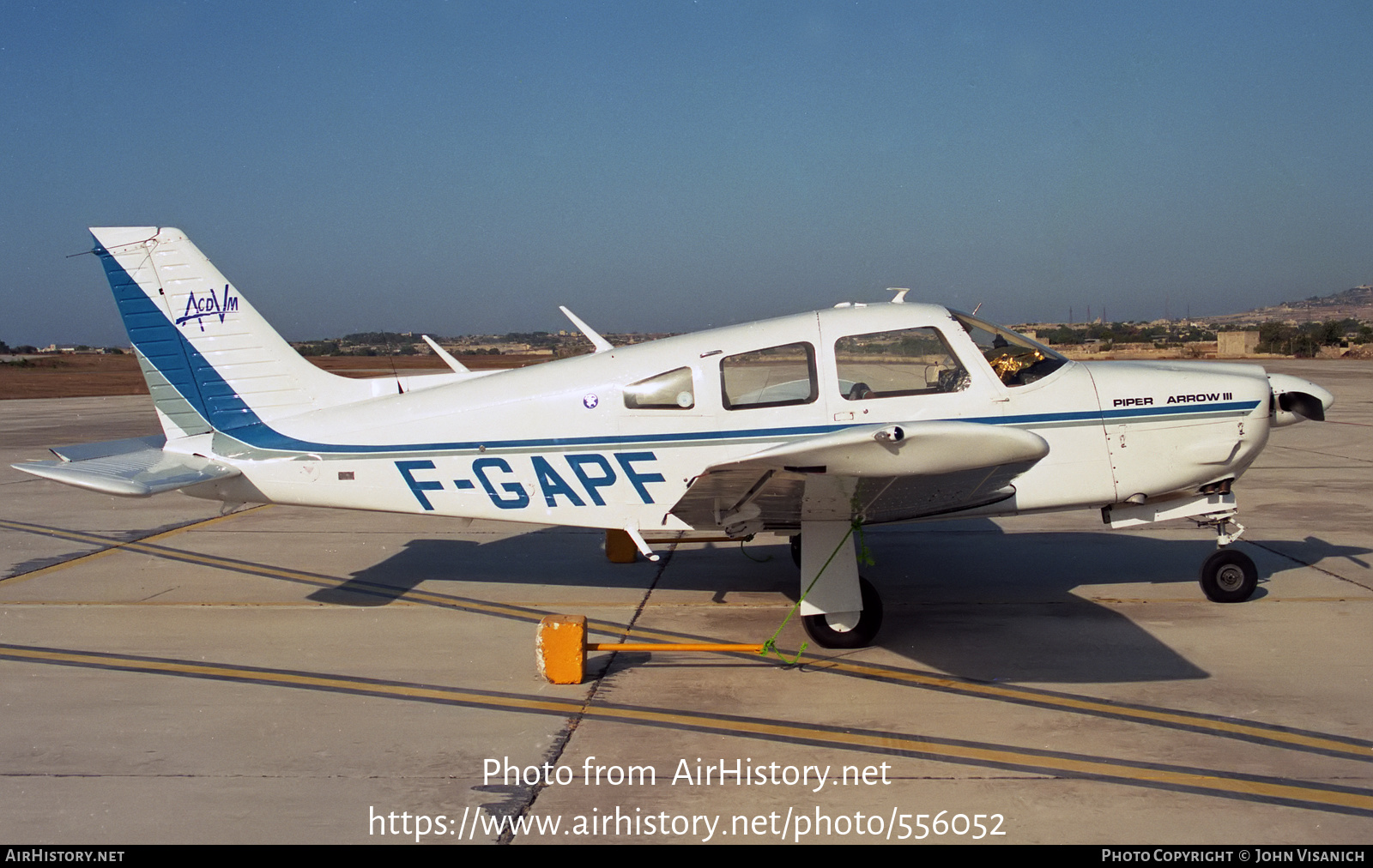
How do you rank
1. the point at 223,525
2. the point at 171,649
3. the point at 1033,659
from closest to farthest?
1. the point at 1033,659
2. the point at 171,649
3. the point at 223,525

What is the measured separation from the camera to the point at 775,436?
6.57 m

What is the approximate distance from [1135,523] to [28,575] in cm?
967

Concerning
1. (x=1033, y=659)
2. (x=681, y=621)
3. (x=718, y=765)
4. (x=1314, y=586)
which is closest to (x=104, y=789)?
(x=718, y=765)

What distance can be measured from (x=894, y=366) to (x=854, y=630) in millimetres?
1828

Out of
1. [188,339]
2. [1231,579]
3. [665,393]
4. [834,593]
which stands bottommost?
[1231,579]

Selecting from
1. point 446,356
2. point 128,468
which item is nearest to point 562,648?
point 128,468

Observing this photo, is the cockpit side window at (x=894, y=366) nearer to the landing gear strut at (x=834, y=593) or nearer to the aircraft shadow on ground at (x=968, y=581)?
the landing gear strut at (x=834, y=593)

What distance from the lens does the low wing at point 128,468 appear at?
641cm

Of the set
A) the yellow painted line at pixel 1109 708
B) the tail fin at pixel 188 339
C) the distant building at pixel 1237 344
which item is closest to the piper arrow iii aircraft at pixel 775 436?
the tail fin at pixel 188 339

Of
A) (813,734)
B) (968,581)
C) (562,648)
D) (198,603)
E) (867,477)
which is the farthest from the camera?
(968,581)

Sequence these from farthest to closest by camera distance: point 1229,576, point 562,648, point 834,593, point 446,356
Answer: point 446,356 < point 1229,576 < point 834,593 < point 562,648

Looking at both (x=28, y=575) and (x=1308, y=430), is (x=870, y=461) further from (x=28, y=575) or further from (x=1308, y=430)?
(x=1308, y=430)

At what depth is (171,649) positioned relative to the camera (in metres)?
6.75

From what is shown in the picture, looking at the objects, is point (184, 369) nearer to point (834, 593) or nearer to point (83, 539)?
point (83, 539)
